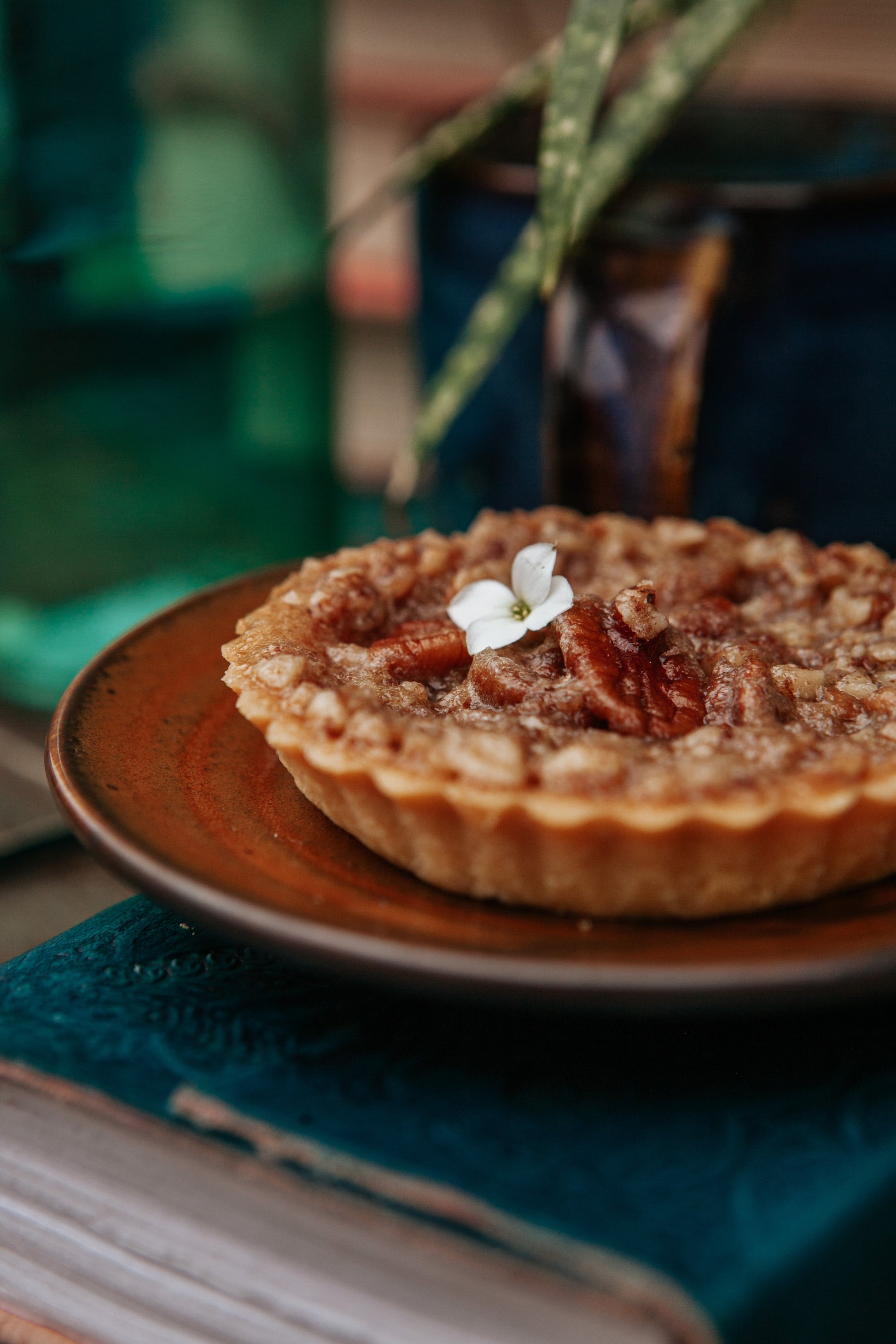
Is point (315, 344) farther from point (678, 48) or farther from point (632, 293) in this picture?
point (678, 48)

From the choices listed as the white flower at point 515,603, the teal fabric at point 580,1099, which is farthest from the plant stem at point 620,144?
the teal fabric at point 580,1099

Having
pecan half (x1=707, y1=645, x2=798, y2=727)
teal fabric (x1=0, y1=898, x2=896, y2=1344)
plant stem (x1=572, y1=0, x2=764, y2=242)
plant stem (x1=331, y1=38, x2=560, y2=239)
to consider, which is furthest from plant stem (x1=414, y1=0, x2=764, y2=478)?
teal fabric (x1=0, y1=898, x2=896, y2=1344)

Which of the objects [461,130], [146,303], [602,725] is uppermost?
[461,130]

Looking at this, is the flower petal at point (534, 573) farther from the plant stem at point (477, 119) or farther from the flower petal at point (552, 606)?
the plant stem at point (477, 119)

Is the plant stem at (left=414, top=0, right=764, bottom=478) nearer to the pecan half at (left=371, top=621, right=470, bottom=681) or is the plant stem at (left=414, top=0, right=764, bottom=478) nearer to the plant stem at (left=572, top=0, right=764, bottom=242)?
the plant stem at (left=572, top=0, right=764, bottom=242)

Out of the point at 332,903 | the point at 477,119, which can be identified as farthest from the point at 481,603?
the point at 477,119

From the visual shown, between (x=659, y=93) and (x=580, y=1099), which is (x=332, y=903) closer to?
(x=580, y=1099)
